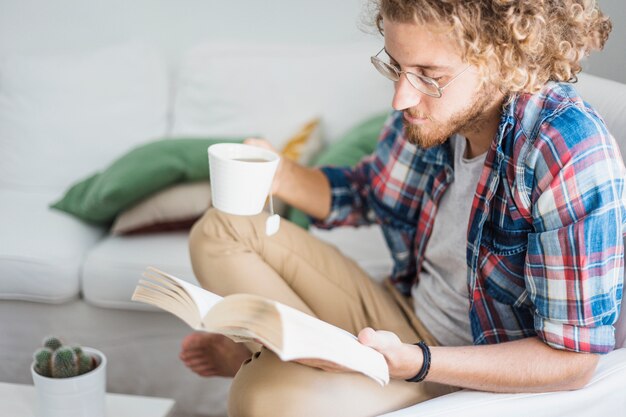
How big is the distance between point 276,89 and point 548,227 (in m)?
1.36

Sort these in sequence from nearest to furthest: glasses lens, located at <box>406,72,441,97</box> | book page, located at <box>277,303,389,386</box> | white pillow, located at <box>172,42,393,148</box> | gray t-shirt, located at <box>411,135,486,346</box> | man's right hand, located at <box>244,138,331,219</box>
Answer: book page, located at <box>277,303,389,386</box> → glasses lens, located at <box>406,72,441,97</box> → gray t-shirt, located at <box>411,135,486,346</box> → man's right hand, located at <box>244,138,331,219</box> → white pillow, located at <box>172,42,393,148</box>

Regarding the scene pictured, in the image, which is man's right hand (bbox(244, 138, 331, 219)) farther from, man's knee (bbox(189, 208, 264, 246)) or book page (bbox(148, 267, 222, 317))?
book page (bbox(148, 267, 222, 317))

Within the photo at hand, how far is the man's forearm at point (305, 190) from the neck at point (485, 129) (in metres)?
0.35

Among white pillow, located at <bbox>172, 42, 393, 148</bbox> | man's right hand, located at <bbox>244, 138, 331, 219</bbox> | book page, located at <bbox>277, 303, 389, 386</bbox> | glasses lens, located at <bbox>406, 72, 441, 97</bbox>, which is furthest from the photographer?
white pillow, located at <bbox>172, 42, 393, 148</bbox>

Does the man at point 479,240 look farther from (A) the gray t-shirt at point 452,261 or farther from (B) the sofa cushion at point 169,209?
(B) the sofa cushion at point 169,209

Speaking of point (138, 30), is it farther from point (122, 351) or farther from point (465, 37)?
point (465, 37)

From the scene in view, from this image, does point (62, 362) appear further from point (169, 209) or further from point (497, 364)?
point (497, 364)

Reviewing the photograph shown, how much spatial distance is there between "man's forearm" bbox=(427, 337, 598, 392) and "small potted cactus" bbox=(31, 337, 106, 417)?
627 millimetres

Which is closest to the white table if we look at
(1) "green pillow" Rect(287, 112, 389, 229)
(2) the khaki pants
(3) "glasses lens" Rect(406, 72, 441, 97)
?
(2) the khaki pants

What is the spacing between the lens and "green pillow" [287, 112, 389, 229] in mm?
1923

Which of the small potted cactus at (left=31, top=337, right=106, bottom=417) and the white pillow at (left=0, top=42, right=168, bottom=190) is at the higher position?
the white pillow at (left=0, top=42, right=168, bottom=190)

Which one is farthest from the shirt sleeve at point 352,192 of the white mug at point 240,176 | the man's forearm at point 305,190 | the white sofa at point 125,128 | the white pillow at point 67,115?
the white pillow at point 67,115

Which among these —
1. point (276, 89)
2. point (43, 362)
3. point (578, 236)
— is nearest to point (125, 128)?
point (276, 89)

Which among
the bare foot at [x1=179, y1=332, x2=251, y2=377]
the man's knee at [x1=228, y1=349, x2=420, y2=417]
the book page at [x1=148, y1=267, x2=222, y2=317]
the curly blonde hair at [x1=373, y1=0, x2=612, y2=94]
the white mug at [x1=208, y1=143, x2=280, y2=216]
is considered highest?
the curly blonde hair at [x1=373, y1=0, x2=612, y2=94]
